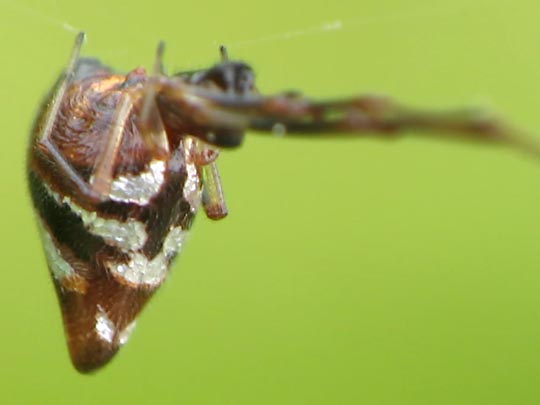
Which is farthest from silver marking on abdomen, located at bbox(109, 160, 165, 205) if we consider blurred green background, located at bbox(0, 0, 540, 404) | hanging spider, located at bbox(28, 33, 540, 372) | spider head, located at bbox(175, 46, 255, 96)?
blurred green background, located at bbox(0, 0, 540, 404)

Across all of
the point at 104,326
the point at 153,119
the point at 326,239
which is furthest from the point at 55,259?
the point at 326,239

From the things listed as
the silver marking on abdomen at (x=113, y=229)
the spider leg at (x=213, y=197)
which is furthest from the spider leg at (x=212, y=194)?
the silver marking on abdomen at (x=113, y=229)

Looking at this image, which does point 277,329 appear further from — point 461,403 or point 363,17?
point 363,17

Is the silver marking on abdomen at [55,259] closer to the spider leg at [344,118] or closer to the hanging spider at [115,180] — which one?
the hanging spider at [115,180]

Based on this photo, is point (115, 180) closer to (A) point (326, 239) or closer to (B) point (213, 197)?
(B) point (213, 197)

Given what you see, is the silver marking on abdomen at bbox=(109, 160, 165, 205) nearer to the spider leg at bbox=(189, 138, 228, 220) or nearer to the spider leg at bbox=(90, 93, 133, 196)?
the spider leg at bbox=(90, 93, 133, 196)

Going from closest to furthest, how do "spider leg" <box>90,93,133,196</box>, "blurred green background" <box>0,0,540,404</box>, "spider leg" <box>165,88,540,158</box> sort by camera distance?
"spider leg" <box>165,88,540,158</box>, "spider leg" <box>90,93,133,196</box>, "blurred green background" <box>0,0,540,404</box>

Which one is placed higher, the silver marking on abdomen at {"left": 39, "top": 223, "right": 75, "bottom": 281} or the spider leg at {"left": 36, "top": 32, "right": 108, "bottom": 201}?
the spider leg at {"left": 36, "top": 32, "right": 108, "bottom": 201}
